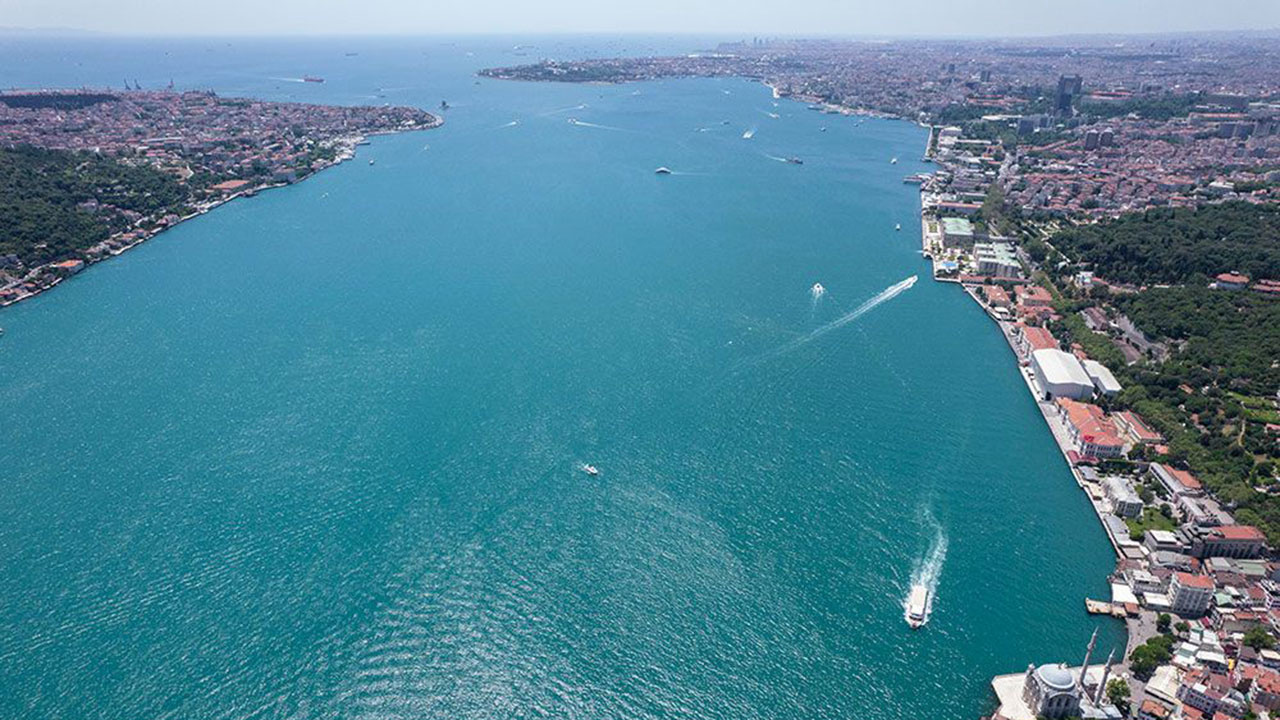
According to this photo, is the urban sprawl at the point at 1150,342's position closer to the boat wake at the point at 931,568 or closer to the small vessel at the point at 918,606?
the small vessel at the point at 918,606

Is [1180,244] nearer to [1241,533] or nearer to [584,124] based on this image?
[1241,533]

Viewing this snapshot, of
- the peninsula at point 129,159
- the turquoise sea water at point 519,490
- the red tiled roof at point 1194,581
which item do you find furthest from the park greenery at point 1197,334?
the peninsula at point 129,159

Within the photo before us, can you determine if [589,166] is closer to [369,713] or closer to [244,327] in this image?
[244,327]

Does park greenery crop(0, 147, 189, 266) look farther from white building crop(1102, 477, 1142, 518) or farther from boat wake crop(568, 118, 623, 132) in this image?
white building crop(1102, 477, 1142, 518)

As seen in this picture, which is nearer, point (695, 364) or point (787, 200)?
point (695, 364)

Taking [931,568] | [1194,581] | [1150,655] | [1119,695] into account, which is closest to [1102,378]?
[1194,581]

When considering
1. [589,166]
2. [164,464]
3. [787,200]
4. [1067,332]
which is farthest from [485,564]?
[589,166]

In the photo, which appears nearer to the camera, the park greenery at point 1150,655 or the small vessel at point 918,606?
the park greenery at point 1150,655
